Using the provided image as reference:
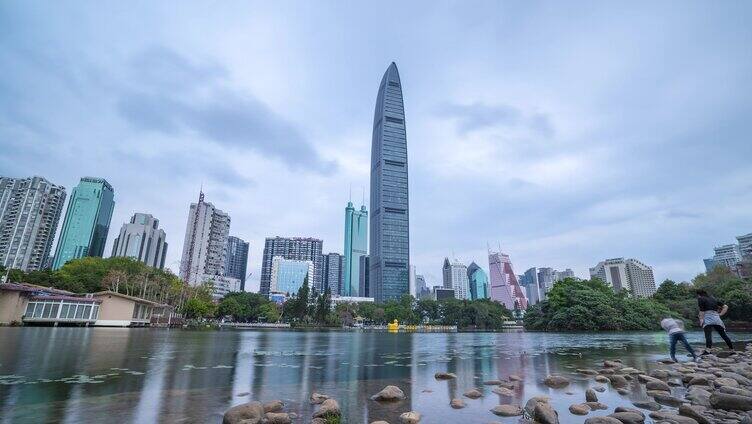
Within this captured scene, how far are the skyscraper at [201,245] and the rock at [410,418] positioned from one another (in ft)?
650

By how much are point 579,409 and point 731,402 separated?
2.72 m

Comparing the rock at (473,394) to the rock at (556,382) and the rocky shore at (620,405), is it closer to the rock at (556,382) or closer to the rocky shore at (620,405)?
the rocky shore at (620,405)

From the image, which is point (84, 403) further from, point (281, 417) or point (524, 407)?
point (524, 407)

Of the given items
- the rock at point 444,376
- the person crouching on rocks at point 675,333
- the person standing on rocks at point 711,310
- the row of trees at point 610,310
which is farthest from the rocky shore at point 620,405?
the row of trees at point 610,310

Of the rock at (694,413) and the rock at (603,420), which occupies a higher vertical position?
the rock at (694,413)

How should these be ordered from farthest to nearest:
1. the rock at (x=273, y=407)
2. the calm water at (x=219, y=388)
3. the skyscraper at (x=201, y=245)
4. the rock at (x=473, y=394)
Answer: the skyscraper at (x=201, y=245) → the rock at (x=473, y=394) → the rock at (x=273, y=407) → the calm water at (x=219, y=388)

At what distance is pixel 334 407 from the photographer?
7.27 meters

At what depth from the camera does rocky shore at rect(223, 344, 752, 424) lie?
6504 mm

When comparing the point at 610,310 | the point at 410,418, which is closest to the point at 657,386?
the point at 410,418

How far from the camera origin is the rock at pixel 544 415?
261 inches

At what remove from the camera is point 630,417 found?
6.43 meters

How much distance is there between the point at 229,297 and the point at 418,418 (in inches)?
4817

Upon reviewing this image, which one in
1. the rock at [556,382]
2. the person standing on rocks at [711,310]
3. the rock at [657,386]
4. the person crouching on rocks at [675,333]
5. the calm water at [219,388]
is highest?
the person standing on rocks at [711,310]

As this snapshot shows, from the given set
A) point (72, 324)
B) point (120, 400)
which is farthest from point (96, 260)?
point (120, 400)
